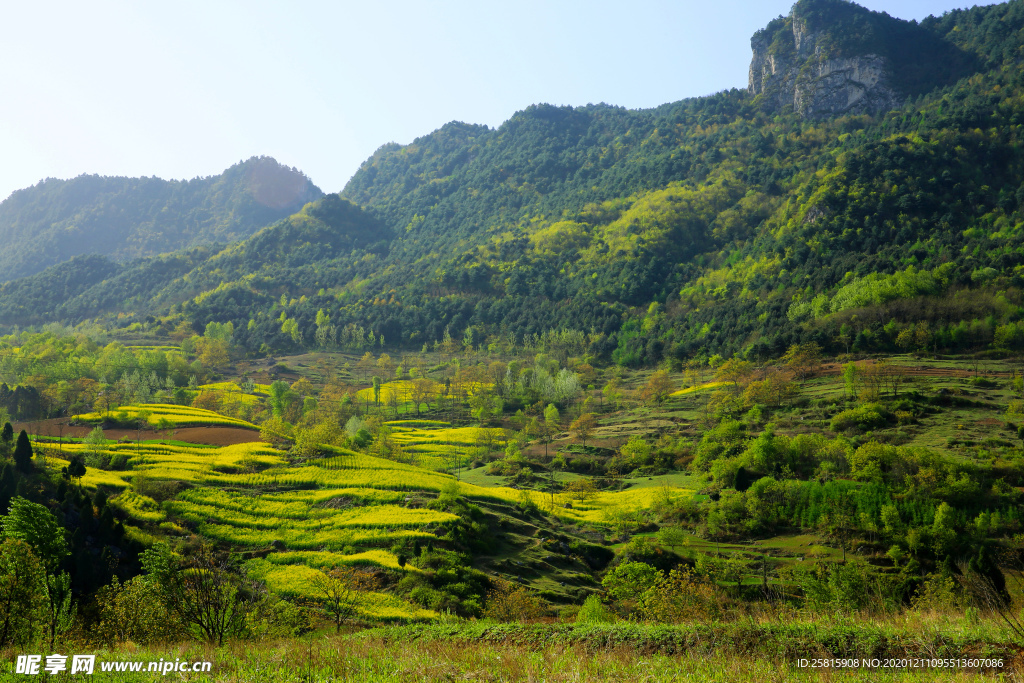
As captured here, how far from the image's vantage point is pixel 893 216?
14938 centimetres

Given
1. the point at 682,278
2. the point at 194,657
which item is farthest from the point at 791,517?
the point at 682,278

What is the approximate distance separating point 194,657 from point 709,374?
391ft

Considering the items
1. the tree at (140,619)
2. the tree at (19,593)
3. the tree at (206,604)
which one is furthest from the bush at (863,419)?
the tree at (19,593)

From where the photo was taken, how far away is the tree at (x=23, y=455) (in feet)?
152

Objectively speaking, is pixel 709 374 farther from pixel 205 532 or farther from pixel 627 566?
pixel 205 532

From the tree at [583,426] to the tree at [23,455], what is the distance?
2827 inches

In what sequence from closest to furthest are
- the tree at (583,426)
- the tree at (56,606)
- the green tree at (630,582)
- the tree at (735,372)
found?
1. the tree at (56,606)
2. the green tree at (630,582)
3. the tree at (583,426)
4. the tree at (735,372)

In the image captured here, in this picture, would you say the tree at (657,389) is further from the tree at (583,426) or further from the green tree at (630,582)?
the green tree at (630,582)

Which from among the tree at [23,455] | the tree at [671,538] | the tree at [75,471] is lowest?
the tree at [671,538]

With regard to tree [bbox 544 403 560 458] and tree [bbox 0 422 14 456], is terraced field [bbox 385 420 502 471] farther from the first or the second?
tree [bbox 0 422 14 456]

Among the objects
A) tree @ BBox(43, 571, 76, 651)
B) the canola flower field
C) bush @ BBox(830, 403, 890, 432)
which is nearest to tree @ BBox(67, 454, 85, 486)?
the canola flower field

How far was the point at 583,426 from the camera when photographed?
103 metres

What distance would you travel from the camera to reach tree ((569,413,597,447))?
330 ft

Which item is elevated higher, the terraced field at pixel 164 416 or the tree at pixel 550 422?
the terraced field at pixel 164 416
